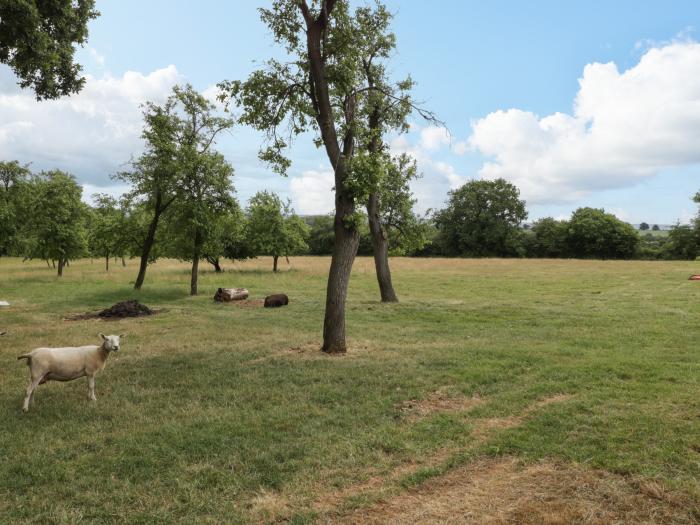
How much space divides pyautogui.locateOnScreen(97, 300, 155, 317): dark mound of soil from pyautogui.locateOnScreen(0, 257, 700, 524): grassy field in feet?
14.1

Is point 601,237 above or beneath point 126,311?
above

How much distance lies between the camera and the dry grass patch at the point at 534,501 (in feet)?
15.4

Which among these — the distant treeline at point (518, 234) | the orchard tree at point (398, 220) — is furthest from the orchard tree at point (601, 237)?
the orchard tree at point (398, 220)

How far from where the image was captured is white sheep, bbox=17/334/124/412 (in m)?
7.95

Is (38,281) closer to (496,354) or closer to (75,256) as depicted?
(75,256)

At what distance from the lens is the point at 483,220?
10369cm

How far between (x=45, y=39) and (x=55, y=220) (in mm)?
31773

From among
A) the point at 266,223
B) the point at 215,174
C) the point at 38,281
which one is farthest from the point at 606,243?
the point at 38,281

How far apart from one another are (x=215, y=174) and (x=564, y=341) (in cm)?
2077

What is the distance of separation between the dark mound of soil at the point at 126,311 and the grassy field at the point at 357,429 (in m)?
4.31

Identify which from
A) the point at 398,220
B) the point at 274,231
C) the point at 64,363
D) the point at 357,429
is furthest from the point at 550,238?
the point at 64,363

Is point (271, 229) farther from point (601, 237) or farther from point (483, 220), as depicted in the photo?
point (601, 237)

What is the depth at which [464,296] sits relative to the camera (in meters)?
28.8

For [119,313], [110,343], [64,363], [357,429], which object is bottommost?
[119,313]
